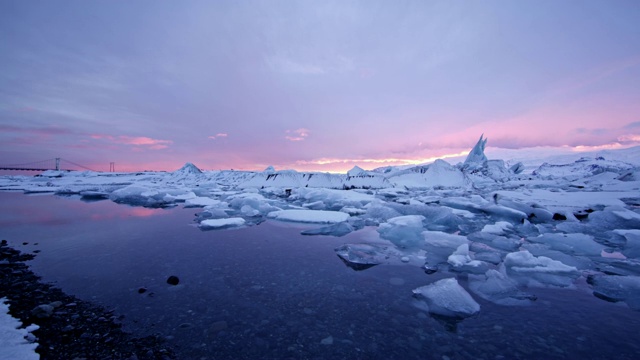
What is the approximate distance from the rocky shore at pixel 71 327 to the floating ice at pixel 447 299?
7.06 feet

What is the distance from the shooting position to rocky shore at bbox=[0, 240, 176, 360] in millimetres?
1708

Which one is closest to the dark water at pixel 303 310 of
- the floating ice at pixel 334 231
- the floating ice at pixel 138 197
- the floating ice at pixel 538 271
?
the floating ice at pixel 538 271

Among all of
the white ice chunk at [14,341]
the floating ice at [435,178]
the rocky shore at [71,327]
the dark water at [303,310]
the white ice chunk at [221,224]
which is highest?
the floating ice at [435,178]

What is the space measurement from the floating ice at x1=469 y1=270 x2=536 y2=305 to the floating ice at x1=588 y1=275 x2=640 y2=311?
0.76m

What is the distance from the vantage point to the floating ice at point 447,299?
2.33m

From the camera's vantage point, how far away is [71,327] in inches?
76.8

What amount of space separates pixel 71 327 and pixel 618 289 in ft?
16.7

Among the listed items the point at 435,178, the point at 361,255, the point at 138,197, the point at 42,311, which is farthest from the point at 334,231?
the point at 435,178

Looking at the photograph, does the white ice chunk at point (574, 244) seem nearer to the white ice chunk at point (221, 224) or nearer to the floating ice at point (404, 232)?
the floating ice at point (404, 232)

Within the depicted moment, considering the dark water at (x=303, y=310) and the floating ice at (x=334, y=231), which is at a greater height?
the floating ice at (x=334, y=231)

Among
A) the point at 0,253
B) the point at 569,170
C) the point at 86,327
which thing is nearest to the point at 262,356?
the point at 86,327

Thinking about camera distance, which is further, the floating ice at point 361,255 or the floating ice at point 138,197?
the floating ice at point 138,197

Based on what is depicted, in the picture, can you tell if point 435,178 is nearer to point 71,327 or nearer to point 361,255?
point 361,255

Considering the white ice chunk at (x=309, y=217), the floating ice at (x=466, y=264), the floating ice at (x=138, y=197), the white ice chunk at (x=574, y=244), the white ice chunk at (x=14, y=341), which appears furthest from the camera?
the floating ice at (x=138, y=197)
